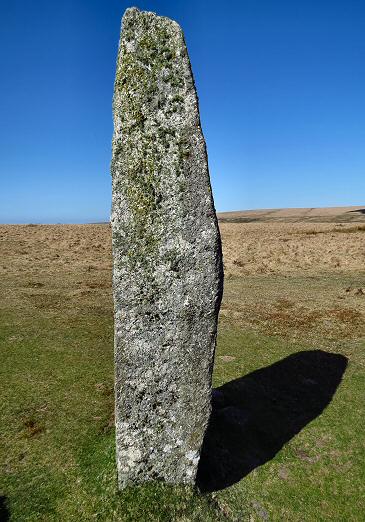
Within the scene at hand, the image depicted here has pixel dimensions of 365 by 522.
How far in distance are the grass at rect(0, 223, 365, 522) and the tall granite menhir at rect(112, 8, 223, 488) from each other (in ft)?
4.34

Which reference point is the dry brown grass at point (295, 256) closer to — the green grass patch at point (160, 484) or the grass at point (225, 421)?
the grass at point (225, 421)

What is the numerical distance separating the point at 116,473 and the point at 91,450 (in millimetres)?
1200

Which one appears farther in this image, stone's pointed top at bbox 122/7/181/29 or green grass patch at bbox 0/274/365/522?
green grass patch at bbox 0/274/365/522

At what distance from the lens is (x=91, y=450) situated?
8305mm

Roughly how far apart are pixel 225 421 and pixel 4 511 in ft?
15.0

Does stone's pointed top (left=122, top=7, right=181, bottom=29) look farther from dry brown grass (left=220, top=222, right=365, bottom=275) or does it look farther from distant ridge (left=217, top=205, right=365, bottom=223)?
distant ridge (left=217, top=205, right=365, bottom=223)

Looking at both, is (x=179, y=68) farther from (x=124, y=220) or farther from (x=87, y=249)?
(x=87, y=249)

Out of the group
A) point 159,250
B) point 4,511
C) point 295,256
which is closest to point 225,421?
point 4,511

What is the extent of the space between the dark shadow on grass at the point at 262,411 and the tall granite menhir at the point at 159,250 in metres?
1.46

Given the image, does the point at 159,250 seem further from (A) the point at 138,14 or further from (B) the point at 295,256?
(B) the point at 295,256

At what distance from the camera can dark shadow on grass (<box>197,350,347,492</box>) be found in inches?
316

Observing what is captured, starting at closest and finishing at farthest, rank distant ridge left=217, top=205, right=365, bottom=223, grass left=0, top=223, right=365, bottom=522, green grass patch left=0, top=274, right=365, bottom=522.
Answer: green grass patch left=0, top=274, right=365, bottom=522
grass left=0, top=223, right=365, bottom=522
distant ridge left=217, top=205, right=365, bottom=223

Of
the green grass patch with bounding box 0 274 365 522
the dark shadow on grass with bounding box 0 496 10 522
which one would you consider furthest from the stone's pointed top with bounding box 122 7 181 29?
the dark shadow on grass with bounding box 0 496 10 522

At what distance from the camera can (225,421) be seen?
931 cm
